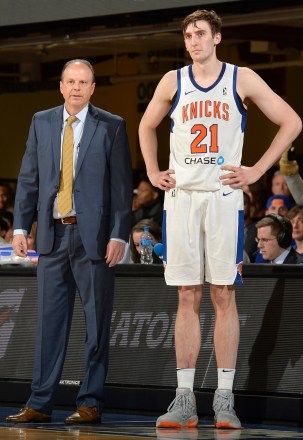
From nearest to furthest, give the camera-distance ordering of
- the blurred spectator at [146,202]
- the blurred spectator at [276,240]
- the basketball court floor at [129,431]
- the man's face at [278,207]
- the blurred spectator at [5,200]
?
the basketball court floor at [129,431] → the blurred spectator at [276,240] → the man's face at [278,207] → the blurred spectator at [146,202] → the blurred spectator at [5,200]

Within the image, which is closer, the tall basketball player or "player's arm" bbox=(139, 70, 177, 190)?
the tall basketball player

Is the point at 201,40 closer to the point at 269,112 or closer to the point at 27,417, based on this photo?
the point at 269,112

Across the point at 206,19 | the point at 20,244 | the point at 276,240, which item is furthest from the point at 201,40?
the point at 276,240

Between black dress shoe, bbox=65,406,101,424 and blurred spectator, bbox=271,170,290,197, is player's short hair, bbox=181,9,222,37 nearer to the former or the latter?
black dress shoe, bbox=65,406,101,424

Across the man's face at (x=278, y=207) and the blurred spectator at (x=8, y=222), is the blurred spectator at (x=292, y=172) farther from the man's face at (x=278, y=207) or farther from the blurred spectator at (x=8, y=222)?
the blurred spectator at (x=8, y=222)

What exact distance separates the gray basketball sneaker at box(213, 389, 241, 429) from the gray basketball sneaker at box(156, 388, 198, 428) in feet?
0.41

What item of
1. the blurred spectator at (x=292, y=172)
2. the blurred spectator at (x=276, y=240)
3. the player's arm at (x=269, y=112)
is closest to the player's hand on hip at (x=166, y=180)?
the player's arm at (x=269, y=112)

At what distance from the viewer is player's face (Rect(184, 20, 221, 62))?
665cm

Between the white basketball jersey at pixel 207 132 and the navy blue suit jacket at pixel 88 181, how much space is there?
45cm

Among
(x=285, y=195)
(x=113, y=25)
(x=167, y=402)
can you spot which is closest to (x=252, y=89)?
(x=167, y=402)

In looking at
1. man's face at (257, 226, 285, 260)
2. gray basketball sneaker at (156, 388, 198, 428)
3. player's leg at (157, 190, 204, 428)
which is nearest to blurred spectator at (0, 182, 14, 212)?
man's face at (257, 226, 285, 260)

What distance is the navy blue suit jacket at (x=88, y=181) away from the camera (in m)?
6.89

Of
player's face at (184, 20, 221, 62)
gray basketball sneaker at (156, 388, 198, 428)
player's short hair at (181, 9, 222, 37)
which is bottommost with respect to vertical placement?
gray basketball sneaker at (156, 388, 198, 428)

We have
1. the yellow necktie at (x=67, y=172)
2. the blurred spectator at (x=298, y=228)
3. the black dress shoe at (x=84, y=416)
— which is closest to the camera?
the black dress shoe at (x=84, y=416)
